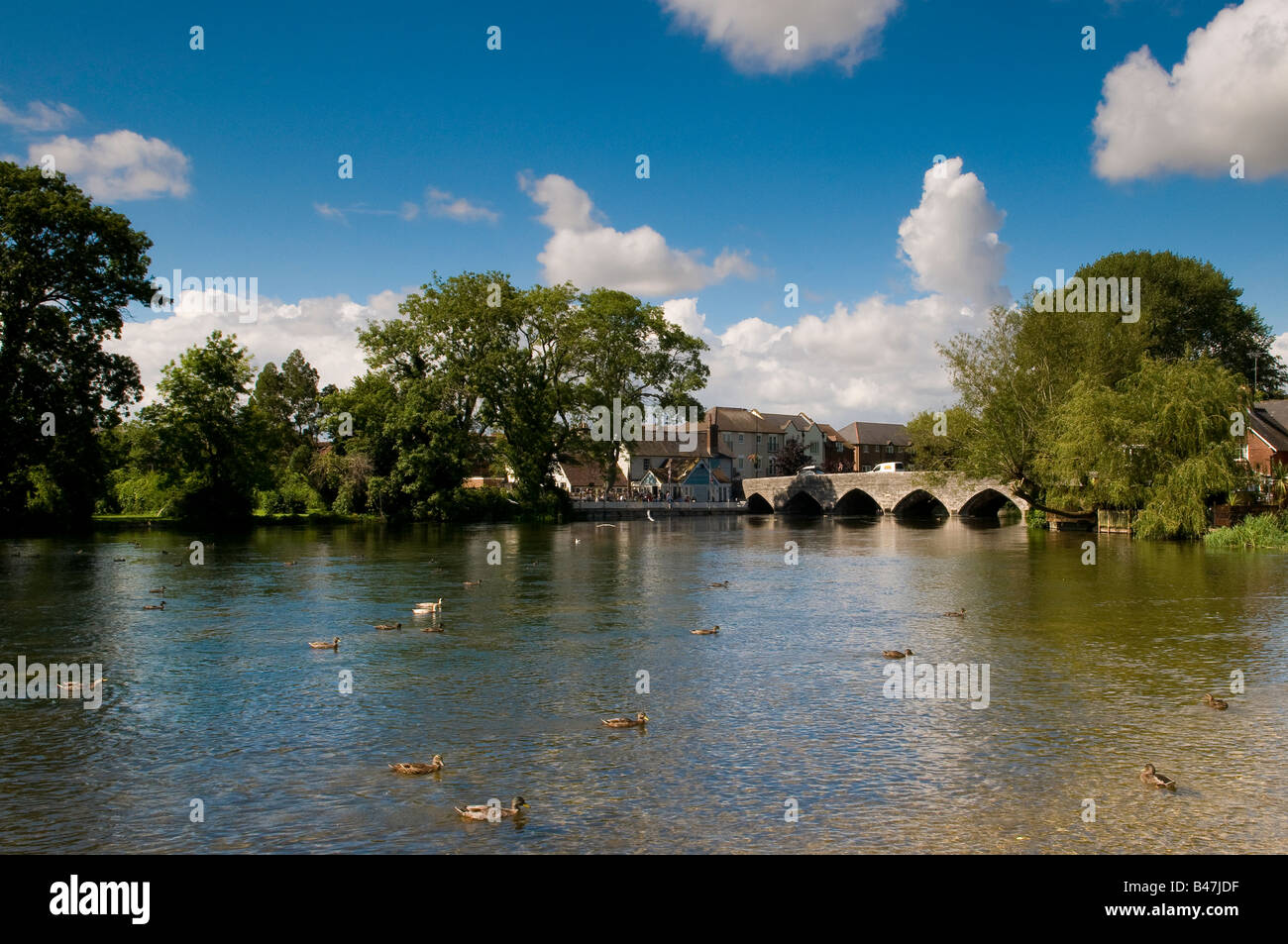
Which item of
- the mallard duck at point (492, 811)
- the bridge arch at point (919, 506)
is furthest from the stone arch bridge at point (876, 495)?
the mallard duck at point (492, 811)

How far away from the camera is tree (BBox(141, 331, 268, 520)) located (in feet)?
224

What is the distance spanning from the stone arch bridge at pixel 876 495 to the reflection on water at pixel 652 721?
5147cm

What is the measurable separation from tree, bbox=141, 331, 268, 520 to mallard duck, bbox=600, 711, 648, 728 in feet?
208

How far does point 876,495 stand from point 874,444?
59.8 m

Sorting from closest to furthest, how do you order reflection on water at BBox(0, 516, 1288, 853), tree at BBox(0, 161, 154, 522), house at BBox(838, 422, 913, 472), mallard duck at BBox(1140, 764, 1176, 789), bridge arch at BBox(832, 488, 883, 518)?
reflection on water at BBox(0, 516, 1288, 853)
mallard duck at BBox(1140, 764, 1176, 789)
tree at BBox(0, 161, 154, 522)
bridge arch at BBox(832, 488, 883, 518)
house at BBox(838, 422, 913, 472)

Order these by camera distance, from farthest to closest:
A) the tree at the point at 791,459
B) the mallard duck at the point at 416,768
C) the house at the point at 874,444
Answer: the house at the point at 874,444, the tree at the point at 791,459, the mallard duck at the point at 416,768

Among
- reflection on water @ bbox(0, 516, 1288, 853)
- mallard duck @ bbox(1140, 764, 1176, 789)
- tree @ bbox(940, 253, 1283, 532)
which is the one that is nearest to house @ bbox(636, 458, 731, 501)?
tree @ bbox(940, 253, 1283, 532)

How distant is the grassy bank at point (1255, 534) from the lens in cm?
4531

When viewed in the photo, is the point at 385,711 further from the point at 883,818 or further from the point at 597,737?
the point at 883,818

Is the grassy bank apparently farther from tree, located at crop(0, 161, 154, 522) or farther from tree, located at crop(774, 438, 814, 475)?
tree, located at crop(774, 438, 814, 475)

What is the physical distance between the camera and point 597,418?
284ft

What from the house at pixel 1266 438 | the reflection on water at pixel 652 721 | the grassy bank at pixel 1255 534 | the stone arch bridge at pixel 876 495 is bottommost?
the reflection on water at pixel 652 721

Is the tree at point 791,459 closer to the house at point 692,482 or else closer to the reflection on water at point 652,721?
the house at point 692,482
